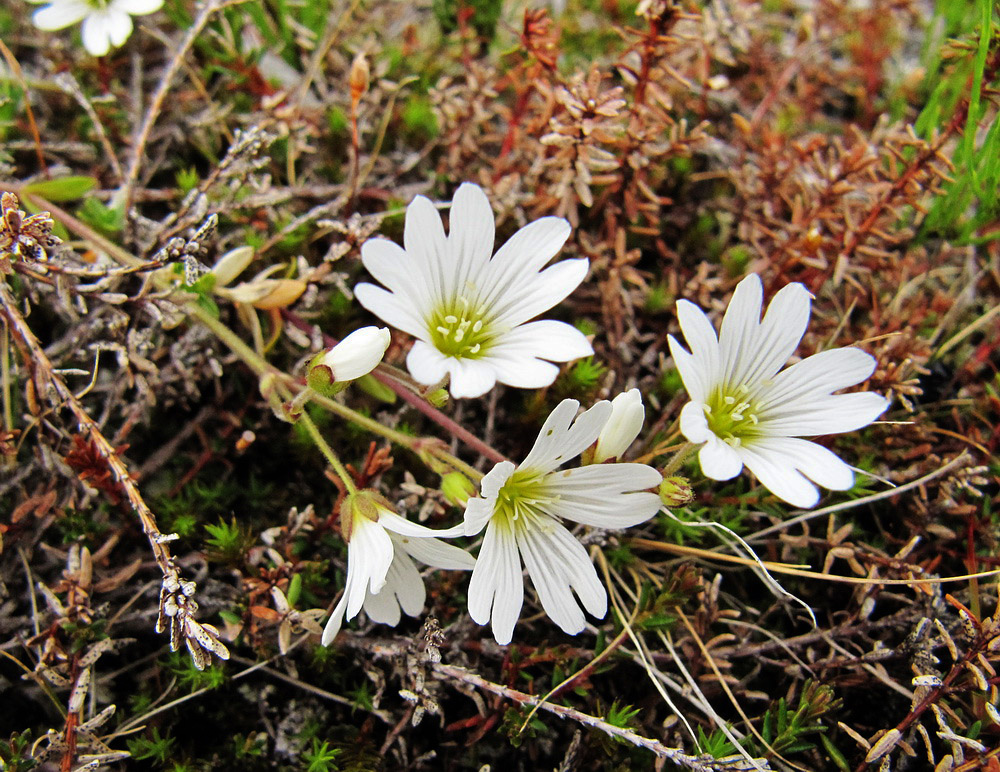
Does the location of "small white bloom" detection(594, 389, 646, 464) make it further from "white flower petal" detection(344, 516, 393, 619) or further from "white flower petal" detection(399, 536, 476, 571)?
"white flower petal" detection(344, 516, 393, 619)

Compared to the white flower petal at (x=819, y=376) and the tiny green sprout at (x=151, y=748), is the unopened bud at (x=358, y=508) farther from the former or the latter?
the white flower petal at (x=819, y=376)

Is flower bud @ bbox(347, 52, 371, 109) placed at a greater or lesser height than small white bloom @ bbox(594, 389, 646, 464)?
greater

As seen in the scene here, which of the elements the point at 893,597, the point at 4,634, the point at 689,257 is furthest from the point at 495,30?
the point at 4,634

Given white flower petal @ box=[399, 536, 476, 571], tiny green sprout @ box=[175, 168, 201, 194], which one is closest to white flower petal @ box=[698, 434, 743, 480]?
white flower petal @ box=[399, 536, 476, 571]

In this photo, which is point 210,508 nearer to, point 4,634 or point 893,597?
point 4,634

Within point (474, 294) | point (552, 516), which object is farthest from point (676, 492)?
point (474, 294)
